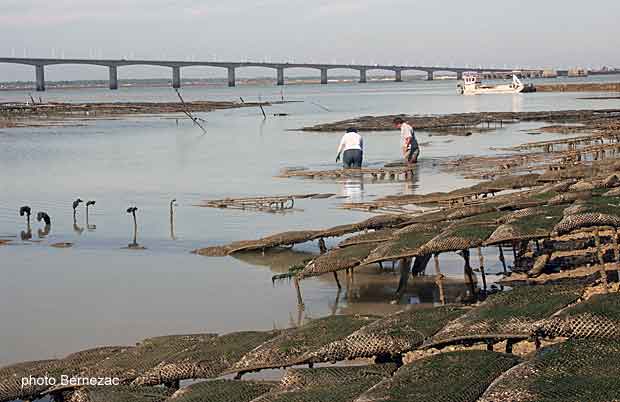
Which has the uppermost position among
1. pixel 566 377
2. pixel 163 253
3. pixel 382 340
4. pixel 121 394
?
pixel 566 377

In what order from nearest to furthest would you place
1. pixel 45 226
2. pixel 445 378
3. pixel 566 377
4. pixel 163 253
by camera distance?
pixel 566 377 → pixel 445 378 → pixel 163 253 → pixel 45 226

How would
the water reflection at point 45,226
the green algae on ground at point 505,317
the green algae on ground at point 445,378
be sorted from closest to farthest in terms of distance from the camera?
the green algae on ground at point 445,378 < the green algae on ground at point 505,317 < the water reflection at point 45,226

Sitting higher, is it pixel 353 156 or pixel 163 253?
pixel 353 156

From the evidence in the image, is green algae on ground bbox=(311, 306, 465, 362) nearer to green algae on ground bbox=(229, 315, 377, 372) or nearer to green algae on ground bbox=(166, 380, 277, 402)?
green algae on ground bbox=(229, 315, 377, 372)

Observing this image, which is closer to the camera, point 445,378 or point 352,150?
point 445,378

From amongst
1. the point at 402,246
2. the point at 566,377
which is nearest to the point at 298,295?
the point at 402,246

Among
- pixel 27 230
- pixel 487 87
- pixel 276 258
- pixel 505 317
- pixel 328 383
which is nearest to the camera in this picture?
pixel 328 383

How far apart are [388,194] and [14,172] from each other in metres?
11.8

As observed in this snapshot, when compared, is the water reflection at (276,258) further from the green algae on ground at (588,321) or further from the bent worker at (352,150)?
the bent worker at (352,150)

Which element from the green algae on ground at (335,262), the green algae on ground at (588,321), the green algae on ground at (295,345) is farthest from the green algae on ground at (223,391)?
the green algae on ground at (335,262)

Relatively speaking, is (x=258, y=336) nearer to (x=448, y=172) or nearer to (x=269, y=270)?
(x=269, y=270)

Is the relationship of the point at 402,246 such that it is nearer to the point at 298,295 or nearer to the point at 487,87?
the point at 298,295

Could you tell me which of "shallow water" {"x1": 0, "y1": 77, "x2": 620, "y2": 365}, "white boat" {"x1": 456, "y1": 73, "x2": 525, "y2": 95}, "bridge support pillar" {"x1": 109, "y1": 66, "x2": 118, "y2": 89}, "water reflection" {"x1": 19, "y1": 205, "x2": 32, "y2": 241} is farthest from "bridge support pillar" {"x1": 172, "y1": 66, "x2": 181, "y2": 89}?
"water reflection" {"x1": 19, "y1": 205, "x2": 32, "y2": 241}

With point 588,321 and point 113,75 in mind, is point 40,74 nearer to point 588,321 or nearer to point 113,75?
point 113,75
